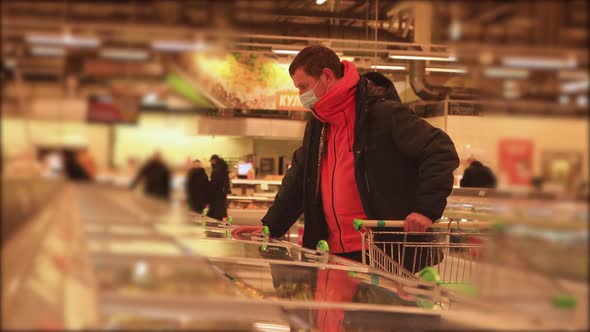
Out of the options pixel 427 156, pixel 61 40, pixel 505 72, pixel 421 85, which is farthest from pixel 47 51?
pixel 421 85

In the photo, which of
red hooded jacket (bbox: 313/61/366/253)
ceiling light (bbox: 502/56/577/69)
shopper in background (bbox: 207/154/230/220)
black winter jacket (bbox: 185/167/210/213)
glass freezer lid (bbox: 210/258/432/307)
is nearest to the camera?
ceiling light (bbox: 502/56/577/69)

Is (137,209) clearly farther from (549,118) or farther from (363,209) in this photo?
(363,209)

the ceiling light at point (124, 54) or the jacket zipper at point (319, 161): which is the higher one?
the ceiling light at point (124, 54)

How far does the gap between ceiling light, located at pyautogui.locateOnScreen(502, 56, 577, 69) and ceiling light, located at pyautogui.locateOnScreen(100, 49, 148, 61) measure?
0.27 meters

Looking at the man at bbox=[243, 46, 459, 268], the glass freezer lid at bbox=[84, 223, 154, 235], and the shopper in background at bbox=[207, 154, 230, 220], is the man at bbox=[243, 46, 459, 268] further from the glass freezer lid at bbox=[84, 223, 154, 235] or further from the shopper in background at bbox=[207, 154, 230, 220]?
the glass freezer lid at bbox=[84, 223, 154, 235]

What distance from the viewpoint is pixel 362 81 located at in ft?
9.38

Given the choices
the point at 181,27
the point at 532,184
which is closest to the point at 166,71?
the point at 181,27

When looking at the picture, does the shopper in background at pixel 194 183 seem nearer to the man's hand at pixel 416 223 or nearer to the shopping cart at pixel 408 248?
the shopping cart at pixel 408 248

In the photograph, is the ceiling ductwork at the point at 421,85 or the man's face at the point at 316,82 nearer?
the man's face at the point at 316,82

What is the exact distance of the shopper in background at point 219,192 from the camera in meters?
4.63

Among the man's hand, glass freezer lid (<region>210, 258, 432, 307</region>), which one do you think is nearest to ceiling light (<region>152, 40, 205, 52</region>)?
glass freezer lid (<region>210, 258, 432, 307</region>)

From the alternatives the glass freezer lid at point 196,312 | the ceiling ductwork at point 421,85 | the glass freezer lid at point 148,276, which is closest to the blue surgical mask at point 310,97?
the glass freezer lid at point 196,312

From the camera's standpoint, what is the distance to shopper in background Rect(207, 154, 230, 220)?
15.2 feet

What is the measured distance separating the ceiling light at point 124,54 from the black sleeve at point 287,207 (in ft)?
8.28
